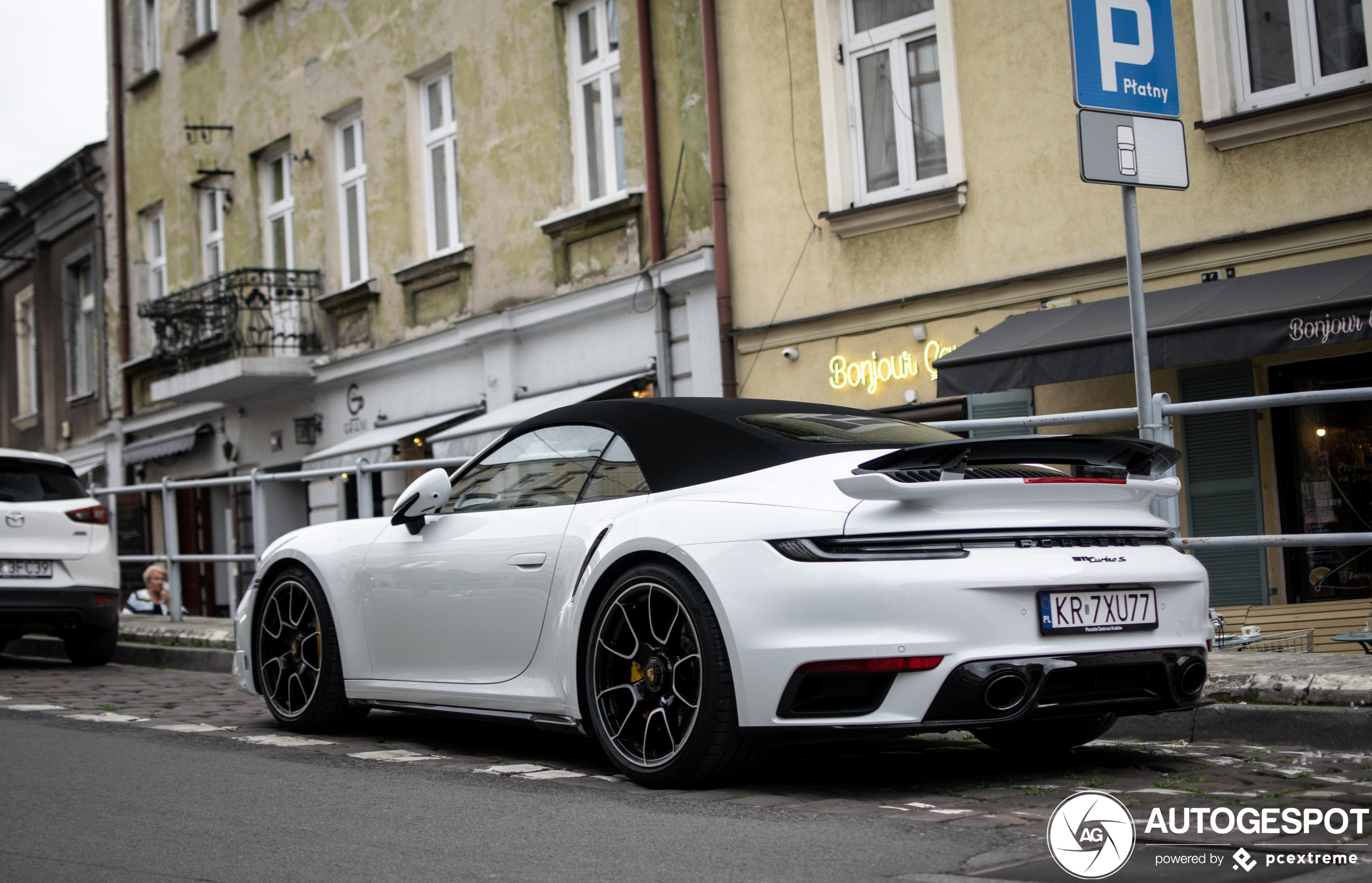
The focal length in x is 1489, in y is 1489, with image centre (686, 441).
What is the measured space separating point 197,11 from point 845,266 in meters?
14.2

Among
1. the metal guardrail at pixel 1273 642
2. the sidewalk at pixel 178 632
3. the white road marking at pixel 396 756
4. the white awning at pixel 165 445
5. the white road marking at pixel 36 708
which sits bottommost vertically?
the metal guardrail at pixel 1273 642

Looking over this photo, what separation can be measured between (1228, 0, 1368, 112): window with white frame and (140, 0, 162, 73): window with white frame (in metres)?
18.9

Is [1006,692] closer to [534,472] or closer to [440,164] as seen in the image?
[534,472]

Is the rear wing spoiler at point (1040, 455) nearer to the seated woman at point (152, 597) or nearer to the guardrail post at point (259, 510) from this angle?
the guardrail post at point (259, 510)

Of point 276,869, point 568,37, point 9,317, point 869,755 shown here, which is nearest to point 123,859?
point 276,869

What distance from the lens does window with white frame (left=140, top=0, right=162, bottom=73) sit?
24.2 metres

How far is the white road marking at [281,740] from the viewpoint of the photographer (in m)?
6.34

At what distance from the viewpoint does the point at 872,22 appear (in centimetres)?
1277

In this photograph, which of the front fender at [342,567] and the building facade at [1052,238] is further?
the building facade at [1052,238]

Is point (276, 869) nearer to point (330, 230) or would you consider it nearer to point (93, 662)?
point (93, 662)

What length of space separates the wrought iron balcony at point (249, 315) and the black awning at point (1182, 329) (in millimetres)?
11220

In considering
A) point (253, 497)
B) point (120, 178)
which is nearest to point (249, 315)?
point (120, 178)

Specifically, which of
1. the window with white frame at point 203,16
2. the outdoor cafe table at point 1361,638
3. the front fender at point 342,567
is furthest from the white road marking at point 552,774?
the window with white frame at point 203,16

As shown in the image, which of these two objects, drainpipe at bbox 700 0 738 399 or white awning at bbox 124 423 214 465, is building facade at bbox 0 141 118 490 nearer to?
white awning at bbox 124 423 214 465
